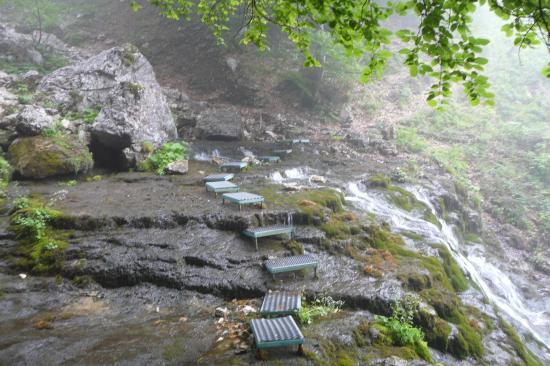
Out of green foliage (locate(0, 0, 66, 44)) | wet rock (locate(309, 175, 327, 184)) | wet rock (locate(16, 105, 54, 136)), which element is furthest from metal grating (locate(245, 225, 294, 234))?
green foliage (locate(0, 0, 66, 44))

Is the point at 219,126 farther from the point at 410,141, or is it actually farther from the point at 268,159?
the point at 410,141

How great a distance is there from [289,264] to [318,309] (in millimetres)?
1010

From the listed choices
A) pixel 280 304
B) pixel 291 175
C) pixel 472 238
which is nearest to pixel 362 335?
pixel 280 304

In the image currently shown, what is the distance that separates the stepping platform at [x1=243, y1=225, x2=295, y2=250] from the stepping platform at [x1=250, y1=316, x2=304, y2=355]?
2.71 metres

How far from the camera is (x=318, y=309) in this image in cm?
584

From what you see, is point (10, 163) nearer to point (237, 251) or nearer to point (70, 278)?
point (70, 278)

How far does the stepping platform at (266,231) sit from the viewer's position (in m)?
7.38

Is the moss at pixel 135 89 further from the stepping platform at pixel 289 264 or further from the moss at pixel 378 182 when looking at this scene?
the stepping platform at pixel 289 264

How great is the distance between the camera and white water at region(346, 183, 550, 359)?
979 cm

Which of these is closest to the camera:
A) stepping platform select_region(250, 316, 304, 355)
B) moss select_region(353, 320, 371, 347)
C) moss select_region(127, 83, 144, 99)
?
stepping platform select_region(250, 316, 304, 355)

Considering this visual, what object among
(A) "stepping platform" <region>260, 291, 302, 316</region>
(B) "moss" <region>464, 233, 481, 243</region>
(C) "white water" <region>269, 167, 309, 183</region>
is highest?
(C) "white water" <region>269, 167, 309, 183</region>

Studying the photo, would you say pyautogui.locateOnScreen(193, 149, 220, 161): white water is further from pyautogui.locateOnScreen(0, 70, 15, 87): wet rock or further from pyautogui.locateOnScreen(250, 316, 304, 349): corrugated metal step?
pyautogui.locateOnScreen(250, 316, 304, 349): corrugated metal step

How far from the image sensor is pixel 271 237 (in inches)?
311

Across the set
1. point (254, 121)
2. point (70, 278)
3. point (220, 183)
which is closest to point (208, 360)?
point (70, 278)
